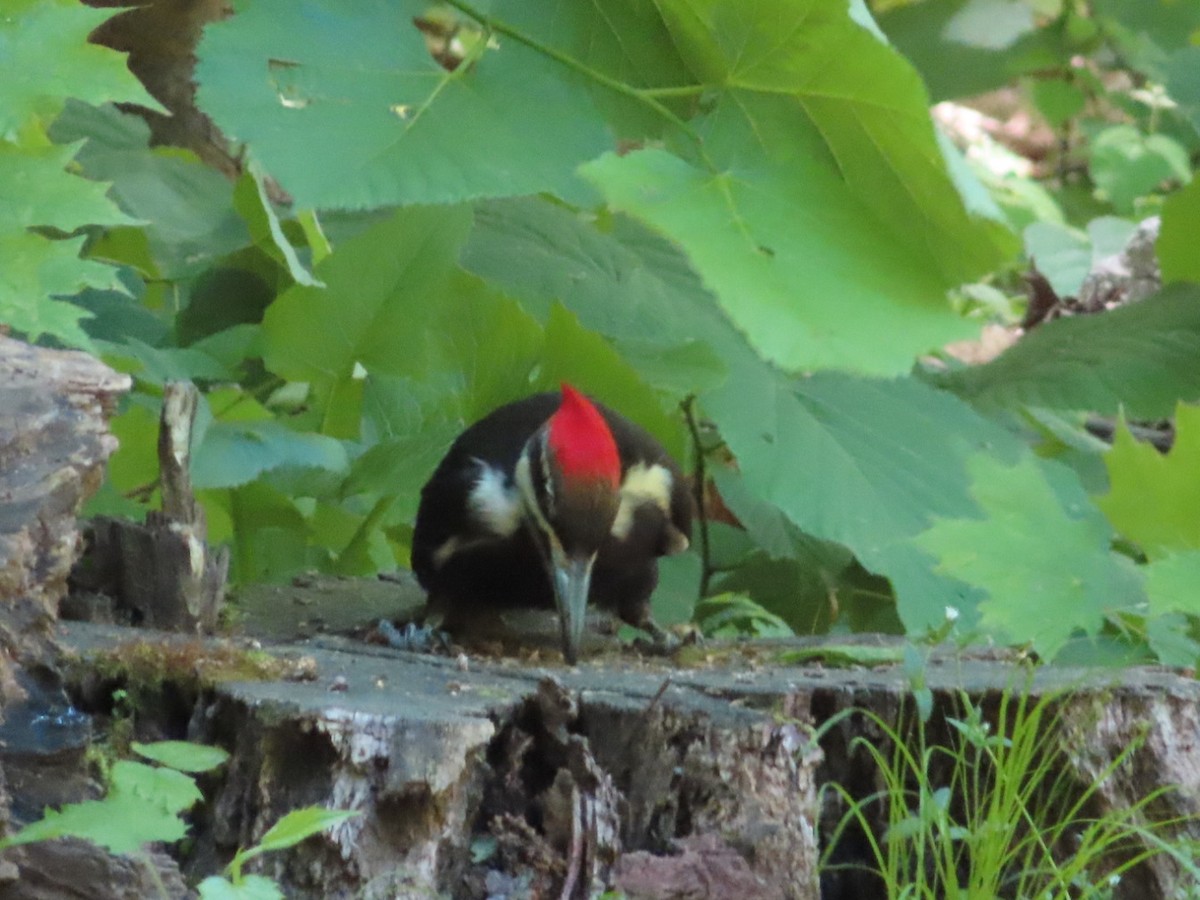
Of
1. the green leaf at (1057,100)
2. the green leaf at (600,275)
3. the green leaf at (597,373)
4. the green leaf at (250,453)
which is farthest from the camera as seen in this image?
the green leaf at (1057,100)

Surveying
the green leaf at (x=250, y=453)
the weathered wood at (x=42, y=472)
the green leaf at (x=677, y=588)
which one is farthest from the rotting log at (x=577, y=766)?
the green leaf at (x=677, y=588)

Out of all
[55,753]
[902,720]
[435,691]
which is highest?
[55,753]

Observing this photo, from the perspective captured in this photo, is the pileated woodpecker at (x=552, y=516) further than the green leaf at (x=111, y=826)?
Yes

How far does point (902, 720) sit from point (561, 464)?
0.64 meters

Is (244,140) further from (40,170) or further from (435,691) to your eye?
(435,691)

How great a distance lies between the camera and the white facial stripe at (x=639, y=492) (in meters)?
2.41

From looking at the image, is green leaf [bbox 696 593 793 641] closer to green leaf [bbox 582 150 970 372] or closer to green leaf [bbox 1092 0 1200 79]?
green leaf [bbox 582 150 970 372]

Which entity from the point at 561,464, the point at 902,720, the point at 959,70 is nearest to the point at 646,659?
the point at 561,464

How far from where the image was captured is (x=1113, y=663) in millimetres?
2115

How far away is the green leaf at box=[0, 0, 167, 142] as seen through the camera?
1.72 meters

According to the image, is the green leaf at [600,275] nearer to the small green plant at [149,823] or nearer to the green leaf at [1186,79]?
the small green plant at [149,823]

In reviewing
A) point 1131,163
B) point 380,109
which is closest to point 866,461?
point 380,109

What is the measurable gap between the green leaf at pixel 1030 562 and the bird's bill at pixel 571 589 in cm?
50

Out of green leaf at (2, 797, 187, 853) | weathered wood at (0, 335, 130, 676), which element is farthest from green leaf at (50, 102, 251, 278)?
green leaf at (2, 797, 187, 853)
